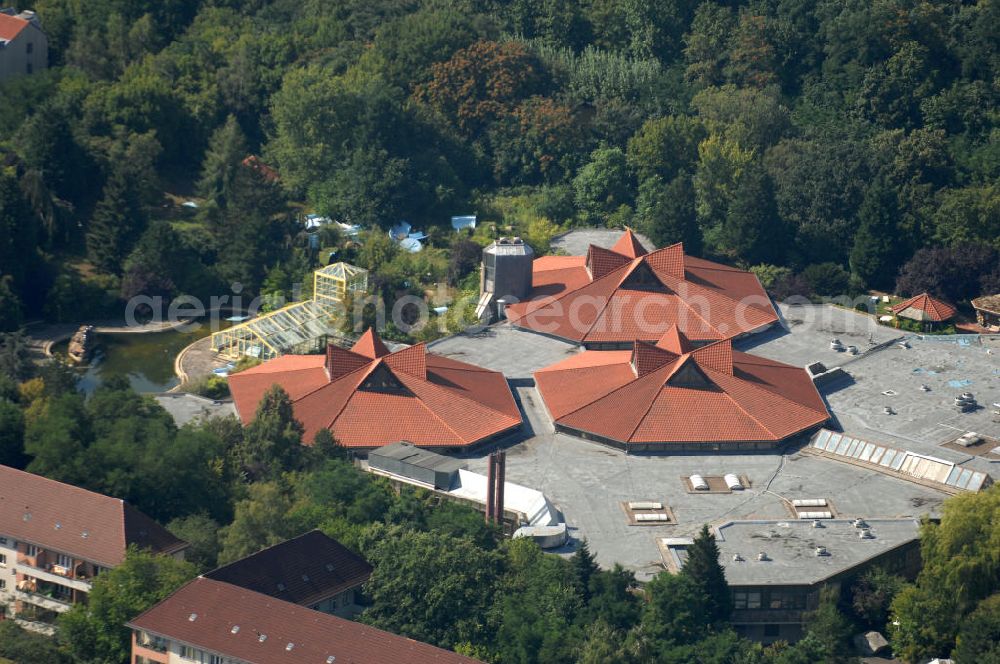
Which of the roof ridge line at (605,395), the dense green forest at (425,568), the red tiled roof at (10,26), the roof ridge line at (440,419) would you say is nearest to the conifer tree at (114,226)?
the red tiled roof at (10,26)

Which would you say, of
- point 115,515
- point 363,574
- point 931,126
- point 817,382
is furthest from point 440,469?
point 931,126

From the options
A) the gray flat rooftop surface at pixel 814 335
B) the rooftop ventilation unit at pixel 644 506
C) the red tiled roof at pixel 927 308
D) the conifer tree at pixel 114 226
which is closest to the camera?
the rooftop ventilation unit at pixel 644 506

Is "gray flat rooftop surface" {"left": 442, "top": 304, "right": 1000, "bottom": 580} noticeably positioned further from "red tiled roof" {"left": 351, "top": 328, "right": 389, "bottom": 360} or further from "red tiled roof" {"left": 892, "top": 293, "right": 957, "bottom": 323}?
"red tiled roof" {"left": 351, "top": 328, "right": 389, "bottom": 360}

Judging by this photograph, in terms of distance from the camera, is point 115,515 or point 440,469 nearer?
point 115,515

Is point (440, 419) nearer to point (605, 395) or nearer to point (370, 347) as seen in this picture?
point (370, 347)

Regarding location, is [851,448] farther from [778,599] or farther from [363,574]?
[363,574]

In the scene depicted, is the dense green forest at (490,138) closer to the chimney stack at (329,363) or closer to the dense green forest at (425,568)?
the chimney stack at (329,363)

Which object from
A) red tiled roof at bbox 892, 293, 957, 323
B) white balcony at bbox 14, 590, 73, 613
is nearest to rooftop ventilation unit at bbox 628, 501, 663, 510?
white balcony at bbox 14, 590, 73, 613
